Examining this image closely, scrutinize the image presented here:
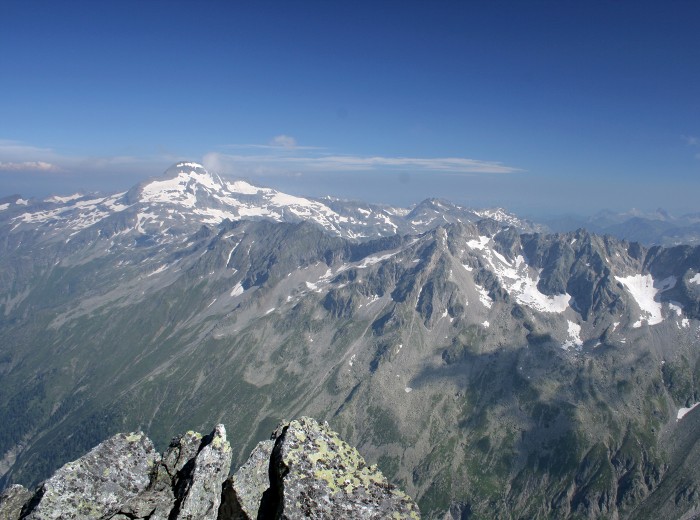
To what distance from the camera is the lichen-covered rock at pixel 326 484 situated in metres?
13.2

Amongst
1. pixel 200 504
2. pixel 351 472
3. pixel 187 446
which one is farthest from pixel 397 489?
pixel 187 446

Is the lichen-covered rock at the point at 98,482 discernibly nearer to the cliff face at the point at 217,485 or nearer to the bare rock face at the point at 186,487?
the cliff face at the point at 217,485

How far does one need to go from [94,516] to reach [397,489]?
1175 centimetres

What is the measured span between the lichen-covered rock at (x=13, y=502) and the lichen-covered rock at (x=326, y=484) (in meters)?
11.6

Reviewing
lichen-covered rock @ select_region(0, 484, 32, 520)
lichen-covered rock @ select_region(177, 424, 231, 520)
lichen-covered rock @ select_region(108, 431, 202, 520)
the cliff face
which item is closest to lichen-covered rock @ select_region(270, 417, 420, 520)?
the cliff face

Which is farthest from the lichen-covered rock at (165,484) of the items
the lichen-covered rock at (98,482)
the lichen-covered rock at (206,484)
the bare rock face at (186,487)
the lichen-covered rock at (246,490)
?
the lichen-covered rock at (246,490)

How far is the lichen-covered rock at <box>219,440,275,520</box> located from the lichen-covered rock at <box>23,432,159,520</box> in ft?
15.9

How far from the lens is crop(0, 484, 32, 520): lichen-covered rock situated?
17594 mm

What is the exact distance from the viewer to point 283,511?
12.8 m

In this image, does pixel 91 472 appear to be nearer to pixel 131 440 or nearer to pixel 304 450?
pixel 131 440

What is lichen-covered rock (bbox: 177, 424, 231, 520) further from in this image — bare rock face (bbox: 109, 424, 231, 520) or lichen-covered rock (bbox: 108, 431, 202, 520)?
lichen-covered rock (bbox: 108, 431, 202, 520)

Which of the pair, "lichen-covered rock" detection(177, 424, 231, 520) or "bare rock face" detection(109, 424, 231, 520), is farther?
"bare rock face" detection(109, 424, 231, 520)

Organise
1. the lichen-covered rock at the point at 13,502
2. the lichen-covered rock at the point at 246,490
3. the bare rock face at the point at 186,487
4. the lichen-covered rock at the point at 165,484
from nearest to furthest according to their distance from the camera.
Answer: the lichen-covered rock at the point at 246,490, the bare rock face at the point at 186,487, the lichen-covered rock at the point at 165,484, the lichen-covered rock at the point at 13,502

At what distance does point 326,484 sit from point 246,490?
366 centimetres
